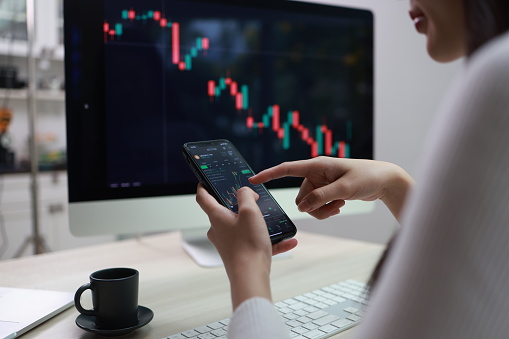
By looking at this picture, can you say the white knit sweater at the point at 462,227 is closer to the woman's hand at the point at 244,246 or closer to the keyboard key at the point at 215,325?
the woman's hand at the point at 244,246

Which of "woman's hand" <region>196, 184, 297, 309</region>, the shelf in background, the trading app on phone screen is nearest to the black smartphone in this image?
the trading app on phone screen

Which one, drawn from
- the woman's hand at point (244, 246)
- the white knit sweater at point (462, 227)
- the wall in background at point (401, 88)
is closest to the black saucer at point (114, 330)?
the woman's hand at point (244, 246)

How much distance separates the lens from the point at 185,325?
0.65m

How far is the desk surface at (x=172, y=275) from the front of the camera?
0.67m

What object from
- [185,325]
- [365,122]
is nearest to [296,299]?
[185,325]

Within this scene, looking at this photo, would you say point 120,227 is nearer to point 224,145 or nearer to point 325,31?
point 224,145

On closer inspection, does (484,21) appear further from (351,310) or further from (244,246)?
(351,310)

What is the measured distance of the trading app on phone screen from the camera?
0.67 meters

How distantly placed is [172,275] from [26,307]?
0.27 m

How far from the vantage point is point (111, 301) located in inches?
23.7

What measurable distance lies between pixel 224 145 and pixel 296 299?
0.27 m

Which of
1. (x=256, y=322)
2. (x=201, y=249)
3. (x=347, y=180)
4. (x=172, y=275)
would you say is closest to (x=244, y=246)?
(x=256, y=322)

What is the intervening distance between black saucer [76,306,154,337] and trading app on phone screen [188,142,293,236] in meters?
0.19

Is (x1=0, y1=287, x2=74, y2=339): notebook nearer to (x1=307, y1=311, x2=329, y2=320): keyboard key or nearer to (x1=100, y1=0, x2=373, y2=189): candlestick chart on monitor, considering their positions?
(x1=100, y1=0, x2=373, y2=189): candlestick chart on monitor
